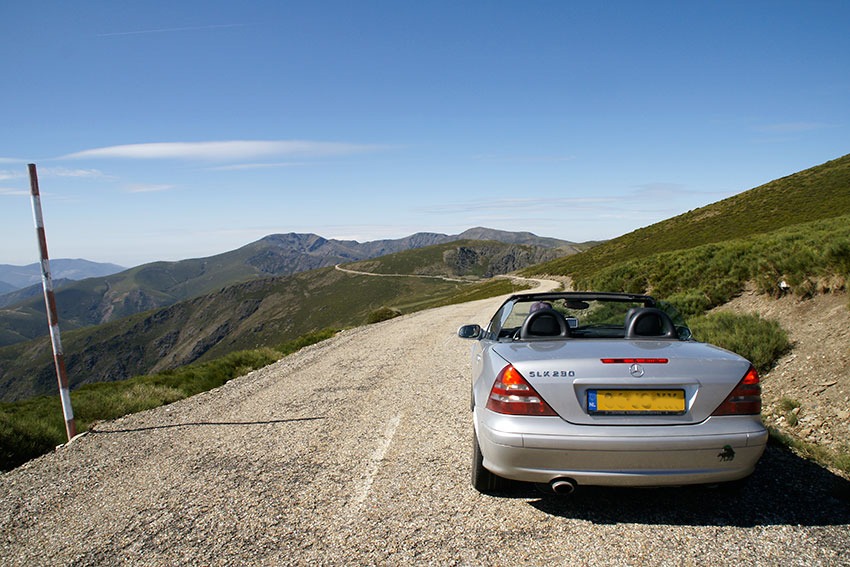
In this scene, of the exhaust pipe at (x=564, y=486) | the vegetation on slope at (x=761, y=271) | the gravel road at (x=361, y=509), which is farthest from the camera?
the vegetation on slope at (x=761, y=271)

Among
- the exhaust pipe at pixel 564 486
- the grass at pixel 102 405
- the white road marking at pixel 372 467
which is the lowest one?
the grass at pixel 102 405

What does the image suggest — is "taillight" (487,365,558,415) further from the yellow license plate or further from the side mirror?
the side mirror

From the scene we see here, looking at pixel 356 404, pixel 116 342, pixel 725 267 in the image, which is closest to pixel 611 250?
pixel 725 267

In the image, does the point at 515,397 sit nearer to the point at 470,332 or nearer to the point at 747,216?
the point at 470,332

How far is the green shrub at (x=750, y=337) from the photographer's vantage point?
6.98 meters

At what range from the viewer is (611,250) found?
5944 cm

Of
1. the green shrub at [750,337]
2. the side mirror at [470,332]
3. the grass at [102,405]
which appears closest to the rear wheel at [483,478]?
the side mirror at [470,332]

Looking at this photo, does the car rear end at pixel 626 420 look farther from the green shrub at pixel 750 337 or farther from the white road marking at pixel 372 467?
the green shrub at pixel 750 337

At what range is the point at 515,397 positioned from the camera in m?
3.47

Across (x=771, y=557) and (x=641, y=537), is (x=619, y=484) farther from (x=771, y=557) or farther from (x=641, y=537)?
(x=771, y=557)

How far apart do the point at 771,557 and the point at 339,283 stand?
186 m

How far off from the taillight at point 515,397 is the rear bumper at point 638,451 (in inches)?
3.1

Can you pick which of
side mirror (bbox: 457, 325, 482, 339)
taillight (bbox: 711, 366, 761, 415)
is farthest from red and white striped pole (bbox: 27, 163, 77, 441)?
taillight (bbox: 711, 366, 761, 415)

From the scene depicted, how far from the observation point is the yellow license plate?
334 cm
